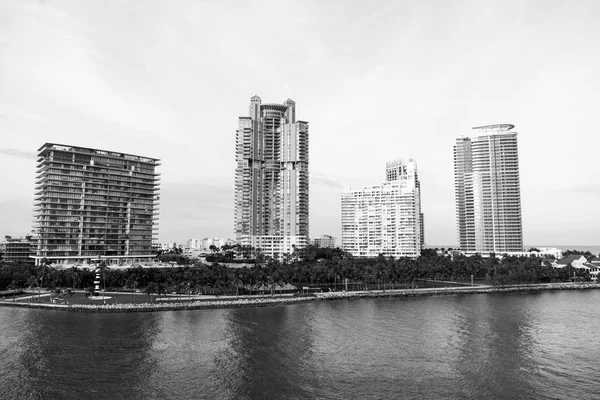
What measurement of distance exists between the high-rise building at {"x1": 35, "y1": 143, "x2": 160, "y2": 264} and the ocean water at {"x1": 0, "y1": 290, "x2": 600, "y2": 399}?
71.8 meters

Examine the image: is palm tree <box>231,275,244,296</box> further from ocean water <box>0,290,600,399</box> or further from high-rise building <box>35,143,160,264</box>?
high-rise building <box>35,143,160,264</box>

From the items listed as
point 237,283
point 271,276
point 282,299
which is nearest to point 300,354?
point 282,299

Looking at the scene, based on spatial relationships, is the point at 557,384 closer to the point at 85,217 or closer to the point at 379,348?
the point at 379,348

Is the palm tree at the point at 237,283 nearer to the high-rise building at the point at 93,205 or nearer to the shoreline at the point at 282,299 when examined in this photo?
the shoreline at the point at 282,299

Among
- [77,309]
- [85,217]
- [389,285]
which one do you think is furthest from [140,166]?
[389,285]

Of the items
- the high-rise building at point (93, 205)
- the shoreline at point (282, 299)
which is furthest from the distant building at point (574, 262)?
the high-rise building at point (93, 205)

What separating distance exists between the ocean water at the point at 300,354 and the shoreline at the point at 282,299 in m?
3.62

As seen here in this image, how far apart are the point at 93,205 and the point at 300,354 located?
128758 millimetres

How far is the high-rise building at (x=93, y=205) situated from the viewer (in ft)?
491

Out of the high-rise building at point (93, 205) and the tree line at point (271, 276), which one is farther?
the high-rise building at point (93, 205)

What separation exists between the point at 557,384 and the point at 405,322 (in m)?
32.9

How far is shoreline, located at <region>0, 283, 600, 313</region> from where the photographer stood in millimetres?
85812

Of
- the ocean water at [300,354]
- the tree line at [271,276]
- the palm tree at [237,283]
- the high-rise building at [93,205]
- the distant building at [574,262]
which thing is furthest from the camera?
the distant building at [574,262]

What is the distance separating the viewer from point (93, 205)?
6201 inches
